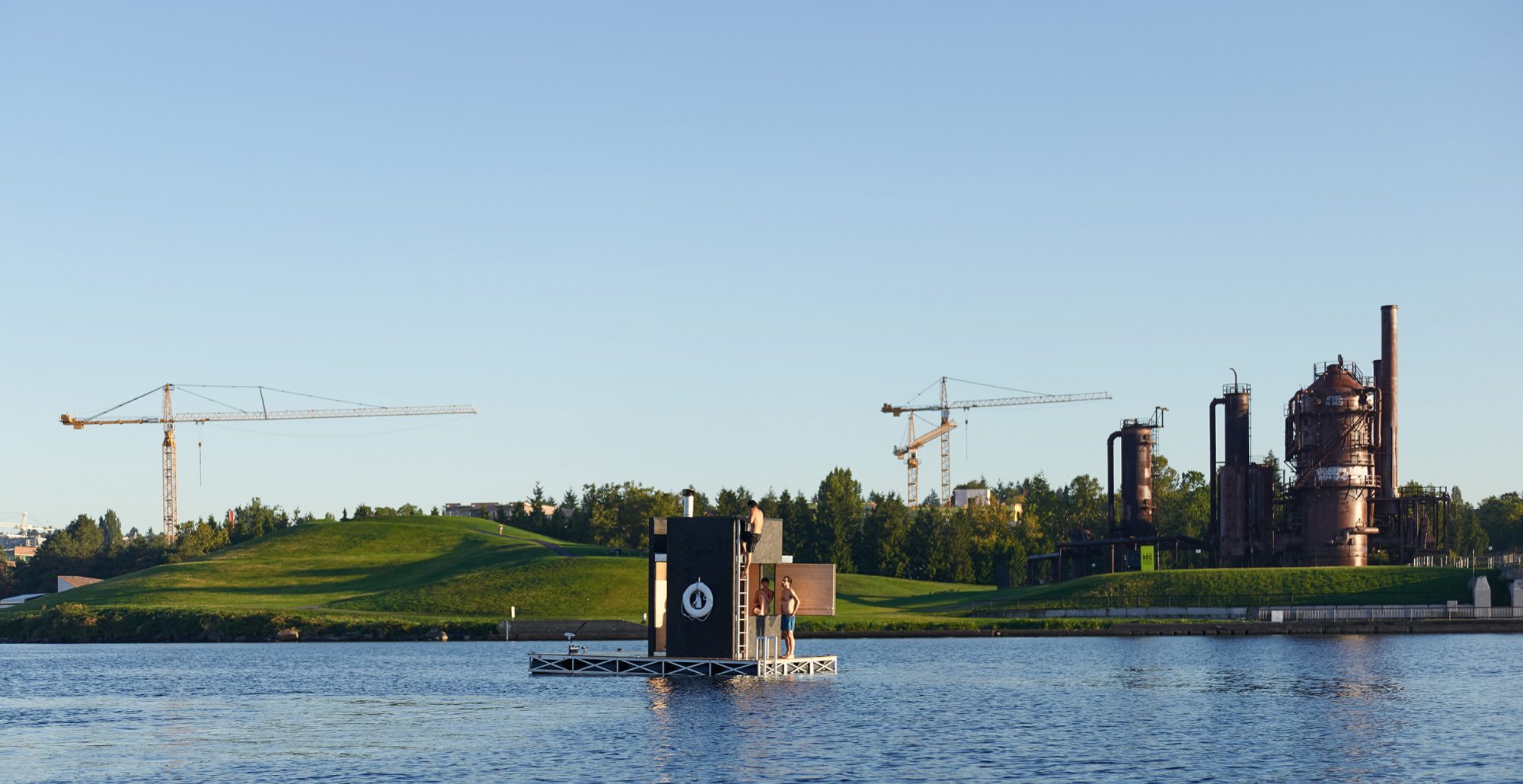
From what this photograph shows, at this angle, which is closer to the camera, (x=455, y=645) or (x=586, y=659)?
(x=586, y=659)

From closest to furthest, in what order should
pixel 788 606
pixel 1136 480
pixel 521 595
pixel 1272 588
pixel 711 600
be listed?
pixel 711 600 < pixel 788 606 < pixel 1272 588 < pixel 521 595 < pixel 1136 480

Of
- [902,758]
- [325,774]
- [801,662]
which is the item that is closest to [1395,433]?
[801,662]

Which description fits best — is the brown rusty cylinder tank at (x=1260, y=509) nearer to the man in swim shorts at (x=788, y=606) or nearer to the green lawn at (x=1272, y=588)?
the green lawn at (x=1272, y=588)

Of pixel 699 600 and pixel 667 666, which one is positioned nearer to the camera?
pixel 699 600

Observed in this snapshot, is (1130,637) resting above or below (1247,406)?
below

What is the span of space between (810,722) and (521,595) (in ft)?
327

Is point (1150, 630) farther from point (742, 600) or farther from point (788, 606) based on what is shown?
point (742, 600)

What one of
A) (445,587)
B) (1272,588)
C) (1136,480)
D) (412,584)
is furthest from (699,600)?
(1136,480)

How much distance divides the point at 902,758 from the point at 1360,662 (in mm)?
50301

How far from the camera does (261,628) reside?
14188cm

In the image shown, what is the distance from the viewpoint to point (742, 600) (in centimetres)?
7356

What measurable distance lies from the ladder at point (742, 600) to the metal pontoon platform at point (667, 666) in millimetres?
1149

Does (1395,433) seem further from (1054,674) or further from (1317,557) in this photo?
(1054,674)

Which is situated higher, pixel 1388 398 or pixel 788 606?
pixel 1388 398
